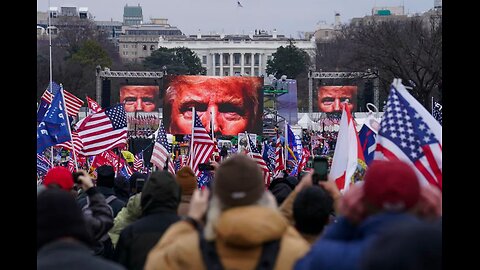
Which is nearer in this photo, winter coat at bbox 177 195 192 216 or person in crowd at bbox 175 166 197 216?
winter coat at bbox 177 195 192 216

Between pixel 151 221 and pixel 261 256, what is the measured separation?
68.8 inches

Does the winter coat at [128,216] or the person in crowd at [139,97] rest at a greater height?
the winter coat at [128,216]

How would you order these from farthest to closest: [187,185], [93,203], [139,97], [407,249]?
1. [139,97]
2. [187,185]
3. [93,203]
4. [407,249]

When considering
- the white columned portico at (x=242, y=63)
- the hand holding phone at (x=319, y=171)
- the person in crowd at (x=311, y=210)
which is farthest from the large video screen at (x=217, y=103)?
the white columned portico at (x=242, y=63)

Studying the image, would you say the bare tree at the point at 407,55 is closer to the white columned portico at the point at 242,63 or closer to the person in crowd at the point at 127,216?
the person in crowd at the point at 127,216

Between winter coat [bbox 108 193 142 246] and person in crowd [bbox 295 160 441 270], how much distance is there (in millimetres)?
2903

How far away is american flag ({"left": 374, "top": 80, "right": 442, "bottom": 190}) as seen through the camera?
6723 mm

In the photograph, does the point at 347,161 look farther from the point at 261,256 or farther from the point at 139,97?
the point at 139,97

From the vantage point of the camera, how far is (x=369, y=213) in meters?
4.19

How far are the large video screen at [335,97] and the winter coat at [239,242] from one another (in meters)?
65.3

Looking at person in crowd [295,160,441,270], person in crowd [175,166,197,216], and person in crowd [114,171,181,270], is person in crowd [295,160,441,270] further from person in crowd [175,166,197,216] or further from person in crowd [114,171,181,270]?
person in crowd [175,166,197,216]

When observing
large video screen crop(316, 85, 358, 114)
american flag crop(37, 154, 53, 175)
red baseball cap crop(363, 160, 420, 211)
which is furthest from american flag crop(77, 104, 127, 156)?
large video screen crop(316, 85, 358, 114)

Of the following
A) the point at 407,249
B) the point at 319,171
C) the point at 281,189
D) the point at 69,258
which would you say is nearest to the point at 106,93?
the point at 281,189

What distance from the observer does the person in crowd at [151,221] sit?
6.20 m
